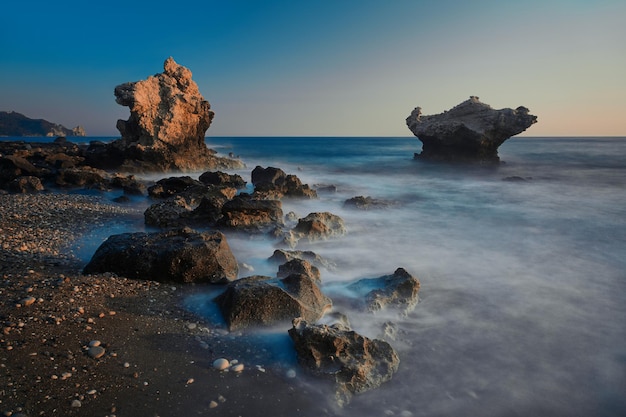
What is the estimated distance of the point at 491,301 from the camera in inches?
237

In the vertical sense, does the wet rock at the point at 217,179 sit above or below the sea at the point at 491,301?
above

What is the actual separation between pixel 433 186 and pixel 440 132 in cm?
1277

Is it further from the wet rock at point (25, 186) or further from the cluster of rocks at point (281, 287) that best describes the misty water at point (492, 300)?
the wet rock at point (25, 186)

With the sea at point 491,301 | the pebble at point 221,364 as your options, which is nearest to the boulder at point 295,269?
the sea at point 491,301

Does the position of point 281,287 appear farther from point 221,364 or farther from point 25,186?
point 25,186

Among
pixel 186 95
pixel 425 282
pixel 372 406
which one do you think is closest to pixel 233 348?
pixel 372 406

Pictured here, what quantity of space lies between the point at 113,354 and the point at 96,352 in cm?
15

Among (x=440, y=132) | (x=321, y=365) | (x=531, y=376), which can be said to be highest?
(x=440, y=132)

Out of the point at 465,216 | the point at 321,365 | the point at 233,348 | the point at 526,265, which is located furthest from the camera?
the point at 465,216

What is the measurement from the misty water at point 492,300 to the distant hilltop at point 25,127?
171 meters

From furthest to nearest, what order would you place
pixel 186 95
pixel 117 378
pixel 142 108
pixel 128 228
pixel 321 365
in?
pixel 186 95
pixel 142 108
pixel 128 228
pixel 321 365
pixel 117 378

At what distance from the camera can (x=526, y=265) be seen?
7.81 meters

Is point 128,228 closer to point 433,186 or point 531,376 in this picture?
point 531,376

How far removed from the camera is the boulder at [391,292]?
551 centimetres
